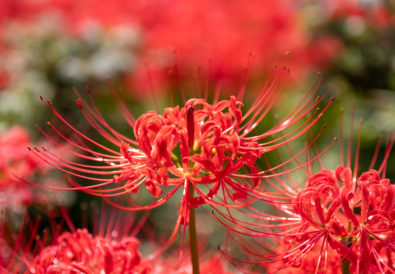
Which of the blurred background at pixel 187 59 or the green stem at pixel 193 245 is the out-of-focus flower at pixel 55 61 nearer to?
the blurred background at pixel 187 59

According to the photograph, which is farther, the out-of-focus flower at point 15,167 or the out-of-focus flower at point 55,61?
the out-of-focus flower at point 55,61

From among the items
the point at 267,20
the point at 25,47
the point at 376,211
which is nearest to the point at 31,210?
the point at 25,47

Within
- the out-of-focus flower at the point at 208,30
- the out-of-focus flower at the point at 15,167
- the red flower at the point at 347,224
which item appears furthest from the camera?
the out-of-focus flower at the point at 208,30

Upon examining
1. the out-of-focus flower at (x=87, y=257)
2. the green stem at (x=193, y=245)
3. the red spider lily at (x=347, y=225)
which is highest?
the red spider lily at (x=347, y=225)

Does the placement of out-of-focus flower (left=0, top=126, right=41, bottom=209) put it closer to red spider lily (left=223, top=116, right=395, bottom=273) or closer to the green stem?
the green stem

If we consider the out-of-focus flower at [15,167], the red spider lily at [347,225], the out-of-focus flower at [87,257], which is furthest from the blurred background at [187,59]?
the red spider lily at [347,225]

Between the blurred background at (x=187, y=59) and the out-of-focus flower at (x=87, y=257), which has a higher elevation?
the blurred background at (x=187, y=59)

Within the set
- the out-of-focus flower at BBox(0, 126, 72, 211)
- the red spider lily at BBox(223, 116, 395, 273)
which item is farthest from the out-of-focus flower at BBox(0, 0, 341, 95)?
the red spider lily at BBox(223, 116, 395, 273)

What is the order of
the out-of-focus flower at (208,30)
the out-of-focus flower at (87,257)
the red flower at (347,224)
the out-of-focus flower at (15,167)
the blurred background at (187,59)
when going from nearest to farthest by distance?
the red flower at (347,224) → the out-of-focus flower at (87,257) → the out-of-focus flower at (15,167) → the blurred background at (187,59) → the out-of-focus flower at (208,30)

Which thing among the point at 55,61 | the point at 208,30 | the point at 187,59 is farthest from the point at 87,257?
the point at 208,30

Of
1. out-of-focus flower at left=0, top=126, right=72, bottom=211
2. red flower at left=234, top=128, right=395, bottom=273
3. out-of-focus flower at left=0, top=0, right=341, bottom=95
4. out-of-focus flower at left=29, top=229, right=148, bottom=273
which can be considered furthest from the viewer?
out-of-focus flower at left=0, top=0, right=341, bottom=95
